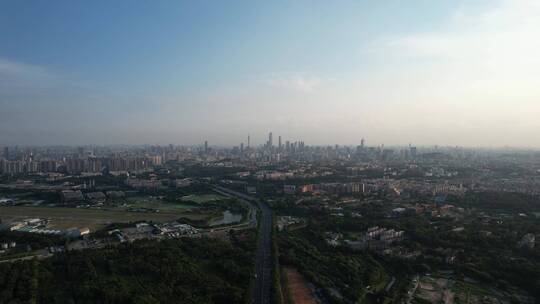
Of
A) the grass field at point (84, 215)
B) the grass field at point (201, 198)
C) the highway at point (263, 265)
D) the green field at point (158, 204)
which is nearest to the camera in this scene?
the highway at point (263, 265)

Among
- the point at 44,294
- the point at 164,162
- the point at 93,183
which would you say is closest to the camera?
the point at 44,294

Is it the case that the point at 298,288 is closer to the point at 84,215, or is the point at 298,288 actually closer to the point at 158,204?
the point at 84,215

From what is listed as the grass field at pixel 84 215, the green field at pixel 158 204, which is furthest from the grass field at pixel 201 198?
the grass field at pixel 84 215

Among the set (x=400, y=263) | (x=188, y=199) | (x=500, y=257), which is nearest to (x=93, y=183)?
(x=188, y=199)

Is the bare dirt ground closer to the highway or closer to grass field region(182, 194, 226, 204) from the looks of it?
the highway

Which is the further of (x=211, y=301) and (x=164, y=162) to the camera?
(x=164, y=162)

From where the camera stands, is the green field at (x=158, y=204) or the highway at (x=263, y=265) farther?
the green field at (x=158, y=204)

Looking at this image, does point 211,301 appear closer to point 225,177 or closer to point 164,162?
point 225,177

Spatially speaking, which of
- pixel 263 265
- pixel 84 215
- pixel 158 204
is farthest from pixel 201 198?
pixel 263 265

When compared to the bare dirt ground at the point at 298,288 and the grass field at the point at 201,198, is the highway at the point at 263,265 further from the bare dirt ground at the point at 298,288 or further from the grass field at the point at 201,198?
the grass field at the point at 201,198
